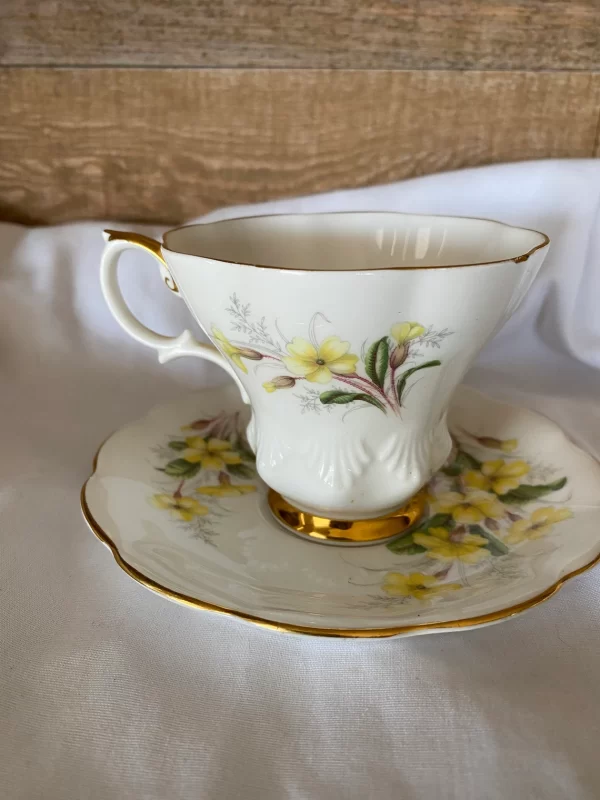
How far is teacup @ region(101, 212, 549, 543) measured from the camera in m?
0.35

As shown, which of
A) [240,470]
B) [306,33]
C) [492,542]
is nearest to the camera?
[492,542]

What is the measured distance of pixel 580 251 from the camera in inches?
26.5

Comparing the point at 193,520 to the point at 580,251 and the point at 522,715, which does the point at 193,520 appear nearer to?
the point at 522,715

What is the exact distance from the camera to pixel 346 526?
0.46m

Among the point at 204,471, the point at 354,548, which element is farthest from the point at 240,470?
the point at 354,548

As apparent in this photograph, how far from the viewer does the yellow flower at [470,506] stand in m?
0.46

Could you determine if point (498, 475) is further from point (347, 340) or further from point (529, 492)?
point (347, 340)

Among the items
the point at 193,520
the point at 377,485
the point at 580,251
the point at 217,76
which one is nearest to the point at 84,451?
the point at 193,520

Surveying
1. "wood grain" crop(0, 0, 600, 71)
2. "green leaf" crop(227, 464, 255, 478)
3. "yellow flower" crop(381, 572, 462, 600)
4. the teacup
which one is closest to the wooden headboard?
"wood grain" crop(0, 0, 600, 71)

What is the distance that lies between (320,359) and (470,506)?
0.60 ft

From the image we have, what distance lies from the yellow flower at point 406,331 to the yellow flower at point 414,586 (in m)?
0.14

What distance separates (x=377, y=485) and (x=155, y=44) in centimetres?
52

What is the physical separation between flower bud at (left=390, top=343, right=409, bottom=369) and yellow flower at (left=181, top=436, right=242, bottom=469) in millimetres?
203

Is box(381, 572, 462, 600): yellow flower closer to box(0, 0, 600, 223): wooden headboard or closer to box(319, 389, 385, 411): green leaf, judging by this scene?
box(319, 389, 385, 411): green leaf
